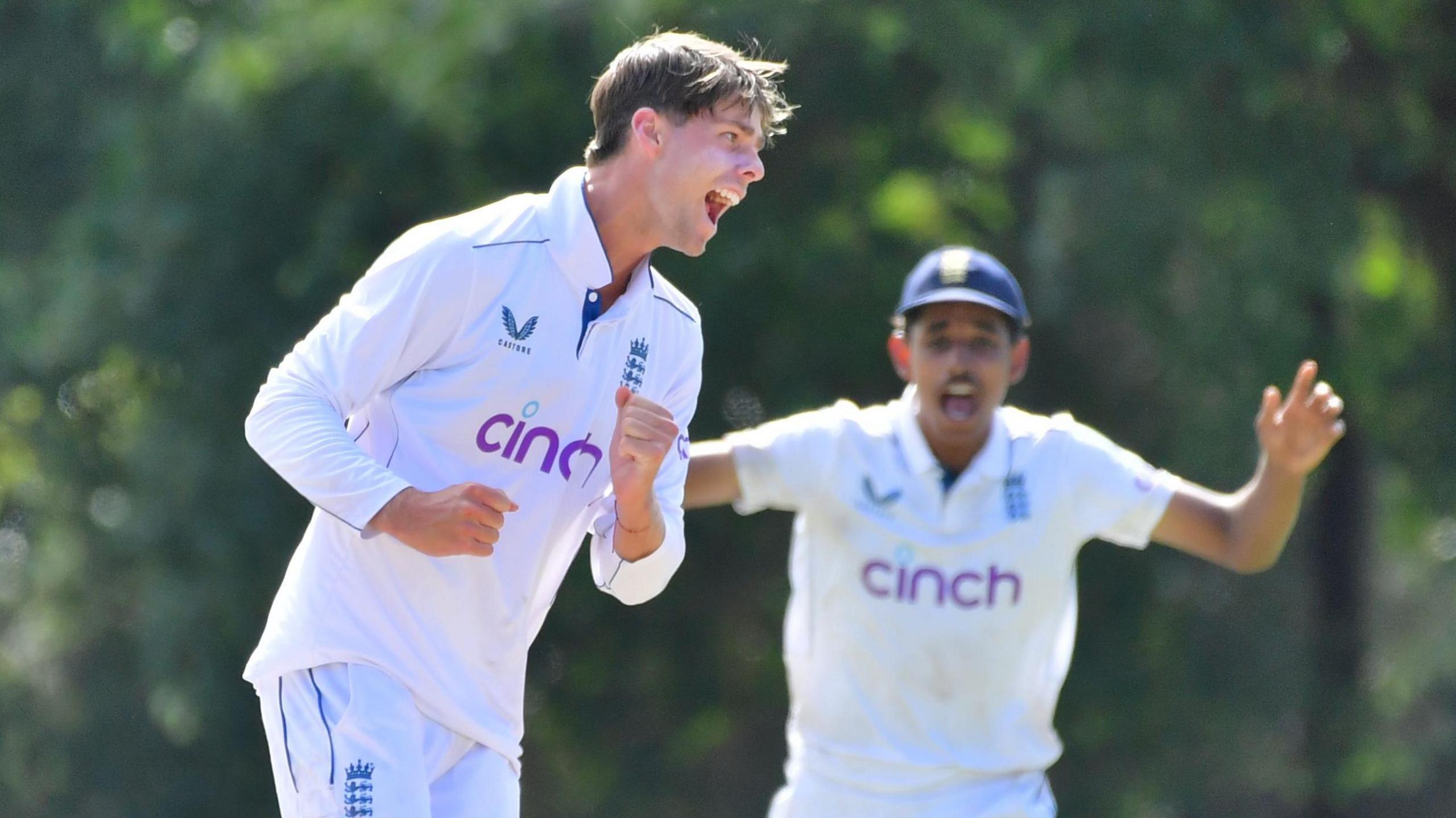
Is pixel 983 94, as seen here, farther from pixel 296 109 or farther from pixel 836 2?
pixel 296 109

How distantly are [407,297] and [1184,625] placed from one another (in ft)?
32.2

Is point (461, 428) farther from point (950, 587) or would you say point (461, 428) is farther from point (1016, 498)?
point (1016, 498)

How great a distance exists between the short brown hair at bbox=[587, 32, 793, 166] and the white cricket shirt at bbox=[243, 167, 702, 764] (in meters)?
0.16

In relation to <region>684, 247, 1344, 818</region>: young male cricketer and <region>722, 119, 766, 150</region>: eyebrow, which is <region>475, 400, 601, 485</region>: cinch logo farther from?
<region>684, 247, 1344, 818</region>: young male cricketer

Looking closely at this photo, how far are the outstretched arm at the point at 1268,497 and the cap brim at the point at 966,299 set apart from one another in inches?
23.9

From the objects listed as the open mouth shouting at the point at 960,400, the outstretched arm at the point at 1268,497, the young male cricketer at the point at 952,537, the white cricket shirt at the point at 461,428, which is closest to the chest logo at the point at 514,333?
the white cricket shirt at the point at 461,428

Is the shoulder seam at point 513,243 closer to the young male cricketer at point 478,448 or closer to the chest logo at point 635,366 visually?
the young male cricketer at point 478,448

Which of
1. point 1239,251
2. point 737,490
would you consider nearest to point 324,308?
point 1239,251

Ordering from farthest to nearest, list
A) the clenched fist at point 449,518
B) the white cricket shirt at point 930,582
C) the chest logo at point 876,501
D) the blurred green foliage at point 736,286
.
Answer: the blurred green foliage at point 736,286
the chest logo at point 876,501
the white cricket shirt at point 930,582
the clenched fist at point 449,518

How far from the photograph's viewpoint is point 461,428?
3.31 m

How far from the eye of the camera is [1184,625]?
1234cm

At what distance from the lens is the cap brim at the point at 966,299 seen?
15.8 feet

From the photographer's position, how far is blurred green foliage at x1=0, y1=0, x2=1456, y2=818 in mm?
10617

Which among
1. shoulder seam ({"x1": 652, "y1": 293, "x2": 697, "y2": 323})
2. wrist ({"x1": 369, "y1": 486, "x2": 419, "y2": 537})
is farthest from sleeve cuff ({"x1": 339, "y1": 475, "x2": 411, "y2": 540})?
shoulder seam ({"x1": 652, "y1": 293, "x2": 697, "y2": 323})
